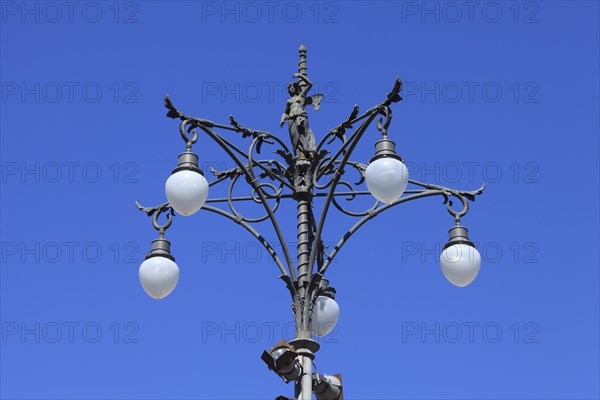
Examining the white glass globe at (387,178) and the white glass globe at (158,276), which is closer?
the white glass globe at (387,178)

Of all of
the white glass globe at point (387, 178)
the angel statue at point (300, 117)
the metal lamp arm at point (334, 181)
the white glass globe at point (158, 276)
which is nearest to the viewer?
the white glass globe at point (387, 178)

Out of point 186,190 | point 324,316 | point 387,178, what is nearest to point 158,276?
point 186,190

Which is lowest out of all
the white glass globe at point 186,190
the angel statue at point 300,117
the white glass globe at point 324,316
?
the white glass globe at point 324,316

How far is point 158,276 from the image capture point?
8.45 metres

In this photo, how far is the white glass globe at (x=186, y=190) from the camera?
7.88 m

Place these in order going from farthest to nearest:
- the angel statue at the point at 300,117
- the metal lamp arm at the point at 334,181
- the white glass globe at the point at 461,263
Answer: the angel statue at the point at 300,117, the white glass globe at the point at 461,263, the metal lamp arm at the point at 334,181

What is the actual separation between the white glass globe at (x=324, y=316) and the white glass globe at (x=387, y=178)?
1287 millimetres

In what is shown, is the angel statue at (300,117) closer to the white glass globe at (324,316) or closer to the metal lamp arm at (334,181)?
the metal lamp arm at (334,181)

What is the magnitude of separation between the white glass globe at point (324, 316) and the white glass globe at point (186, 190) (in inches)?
55.0

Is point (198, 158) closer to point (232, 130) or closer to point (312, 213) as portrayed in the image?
point (232, 130)

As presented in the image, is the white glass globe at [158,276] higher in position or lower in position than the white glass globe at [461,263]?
lower

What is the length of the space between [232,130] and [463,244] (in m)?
2.27

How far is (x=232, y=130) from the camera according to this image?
8539 millimetres

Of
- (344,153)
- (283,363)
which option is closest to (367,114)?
(344,153)
